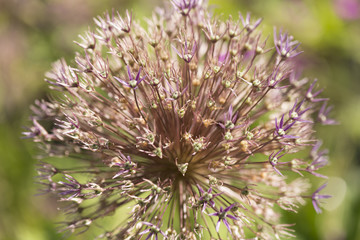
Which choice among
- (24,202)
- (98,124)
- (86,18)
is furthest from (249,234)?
(86,18)

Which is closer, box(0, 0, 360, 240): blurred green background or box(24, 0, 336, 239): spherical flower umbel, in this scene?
box(24, 0, 336, 239): spherical flower umbel

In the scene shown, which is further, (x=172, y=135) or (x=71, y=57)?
(x=71, y=57)

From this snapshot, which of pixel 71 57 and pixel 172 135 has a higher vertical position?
pixel 71 57

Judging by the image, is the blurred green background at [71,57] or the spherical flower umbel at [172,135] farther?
the blurred green background at [71,57]

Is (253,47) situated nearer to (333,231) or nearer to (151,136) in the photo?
(151,136)
